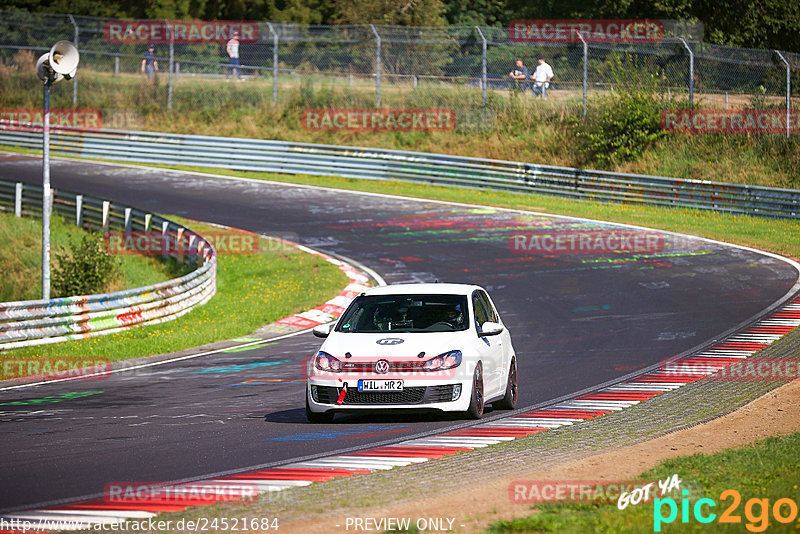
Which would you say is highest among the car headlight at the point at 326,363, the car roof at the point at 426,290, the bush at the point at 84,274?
the car roof at the point at 426,290

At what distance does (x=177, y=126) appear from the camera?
45031 mm

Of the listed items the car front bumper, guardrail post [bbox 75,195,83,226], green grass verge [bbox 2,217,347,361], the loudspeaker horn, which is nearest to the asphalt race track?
the car front bumper

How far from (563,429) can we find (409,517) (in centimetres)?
419

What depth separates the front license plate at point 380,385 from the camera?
11.0 m

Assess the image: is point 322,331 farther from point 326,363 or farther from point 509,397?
point 509,397

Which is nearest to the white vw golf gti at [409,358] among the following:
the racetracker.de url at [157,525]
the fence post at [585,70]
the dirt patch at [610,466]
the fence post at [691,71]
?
the dirt patch at [610,466]

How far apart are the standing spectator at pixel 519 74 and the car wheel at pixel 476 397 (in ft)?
94.6

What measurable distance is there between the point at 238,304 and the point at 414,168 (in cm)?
1612

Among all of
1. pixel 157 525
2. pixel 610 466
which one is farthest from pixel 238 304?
pixel 157 525

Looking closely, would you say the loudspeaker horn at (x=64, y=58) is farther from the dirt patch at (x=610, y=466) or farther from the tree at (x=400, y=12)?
the tree at (x=400, y=12)

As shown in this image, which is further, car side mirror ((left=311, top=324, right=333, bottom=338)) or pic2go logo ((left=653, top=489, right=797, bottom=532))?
car side mirror ((left=311, top=324, right=333, bottom=338))

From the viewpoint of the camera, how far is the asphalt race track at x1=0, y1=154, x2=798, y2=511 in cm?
980

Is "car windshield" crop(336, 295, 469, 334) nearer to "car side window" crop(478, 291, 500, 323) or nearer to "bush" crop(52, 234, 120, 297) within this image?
"car side window" crop(478, 291, 500, 323)

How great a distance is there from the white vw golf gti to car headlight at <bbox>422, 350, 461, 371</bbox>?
10 mm
